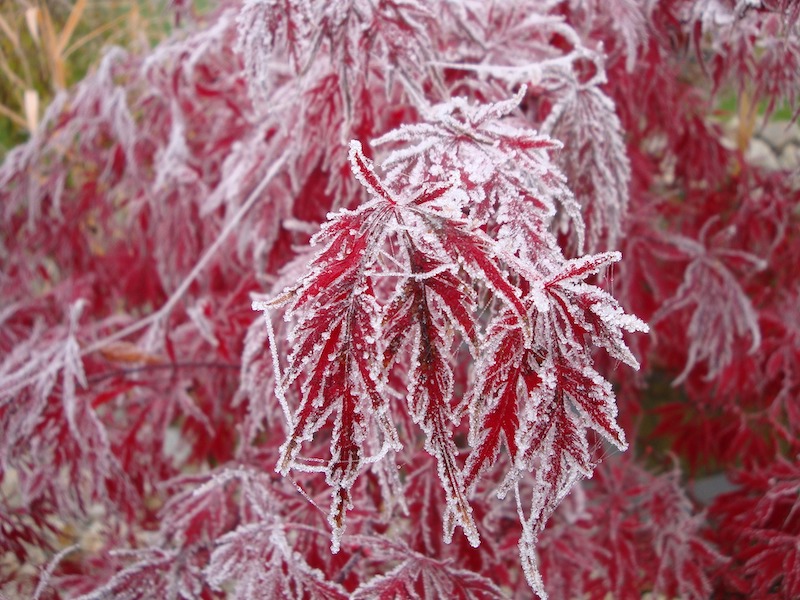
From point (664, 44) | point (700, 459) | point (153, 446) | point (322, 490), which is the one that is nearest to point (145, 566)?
point (322, 490)

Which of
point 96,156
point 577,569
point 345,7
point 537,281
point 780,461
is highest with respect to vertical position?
point 345,7

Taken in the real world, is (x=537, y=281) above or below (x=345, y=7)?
below

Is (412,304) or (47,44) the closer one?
(412,304)

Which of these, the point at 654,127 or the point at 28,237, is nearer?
the point at 654,127

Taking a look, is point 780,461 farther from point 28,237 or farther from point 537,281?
point 28,237

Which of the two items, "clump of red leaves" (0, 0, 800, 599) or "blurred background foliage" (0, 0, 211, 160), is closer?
"clump of red leaves" (0, 0, 800, 599)

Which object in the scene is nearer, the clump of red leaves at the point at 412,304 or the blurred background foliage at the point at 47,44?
the clump of red leaves at the point at 412,304

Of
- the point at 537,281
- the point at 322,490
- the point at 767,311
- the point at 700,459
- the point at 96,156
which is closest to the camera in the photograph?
the point at 537,281

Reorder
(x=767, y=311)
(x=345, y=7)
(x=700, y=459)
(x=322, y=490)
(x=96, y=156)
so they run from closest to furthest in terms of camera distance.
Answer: (x=345, y=7) < (x=322, y=490) < (x=767, y=311) < (x=96, y=156) < (x=700, y=459)
